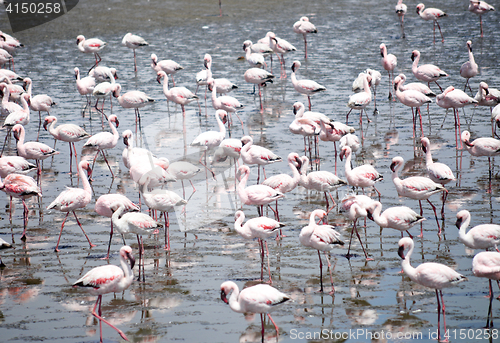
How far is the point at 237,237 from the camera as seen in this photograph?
8.39 metres

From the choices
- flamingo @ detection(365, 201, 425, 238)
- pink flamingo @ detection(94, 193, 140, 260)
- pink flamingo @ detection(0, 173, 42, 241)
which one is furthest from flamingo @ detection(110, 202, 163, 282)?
flamingo @ detection(365, 201, 425, 238)

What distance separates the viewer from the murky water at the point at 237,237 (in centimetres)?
621

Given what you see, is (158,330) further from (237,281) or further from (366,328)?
(366,328)

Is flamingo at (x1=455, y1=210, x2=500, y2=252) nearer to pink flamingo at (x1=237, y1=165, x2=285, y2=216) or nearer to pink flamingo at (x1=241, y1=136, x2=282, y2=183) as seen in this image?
pink flamingo at (x1=237, y1=165, x2=285, y2=216)

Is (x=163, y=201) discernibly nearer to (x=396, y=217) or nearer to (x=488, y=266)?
(x=396, y=217)

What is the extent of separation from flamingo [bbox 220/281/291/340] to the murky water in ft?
1.22

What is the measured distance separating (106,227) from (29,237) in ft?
3.62

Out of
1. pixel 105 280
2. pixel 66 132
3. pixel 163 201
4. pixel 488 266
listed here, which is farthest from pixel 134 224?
pixel 66 132

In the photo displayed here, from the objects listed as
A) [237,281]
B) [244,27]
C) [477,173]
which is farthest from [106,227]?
[244,27]

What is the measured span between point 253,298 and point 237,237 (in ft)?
8.70

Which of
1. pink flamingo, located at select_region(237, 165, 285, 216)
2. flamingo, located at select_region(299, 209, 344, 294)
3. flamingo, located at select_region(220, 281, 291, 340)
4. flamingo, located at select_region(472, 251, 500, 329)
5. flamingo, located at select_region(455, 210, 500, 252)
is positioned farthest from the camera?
pink flamingo, located at select_region(237, 165, 285, 216)

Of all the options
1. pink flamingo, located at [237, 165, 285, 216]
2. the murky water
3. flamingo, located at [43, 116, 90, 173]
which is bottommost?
the murky water

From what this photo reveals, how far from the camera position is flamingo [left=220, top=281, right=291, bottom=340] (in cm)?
578

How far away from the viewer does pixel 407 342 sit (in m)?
5.71
